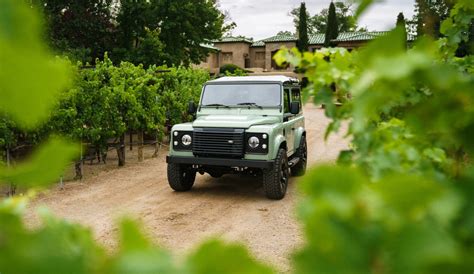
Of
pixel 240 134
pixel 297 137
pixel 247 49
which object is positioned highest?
pixel 247 49

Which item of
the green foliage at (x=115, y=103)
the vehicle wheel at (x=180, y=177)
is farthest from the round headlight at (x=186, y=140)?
the green foliage at (x=115, y=103)

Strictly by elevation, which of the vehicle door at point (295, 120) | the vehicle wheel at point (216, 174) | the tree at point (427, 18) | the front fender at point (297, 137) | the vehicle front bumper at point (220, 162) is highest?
the tree at point (427, 18)

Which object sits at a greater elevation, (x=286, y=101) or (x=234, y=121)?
(x=286, y=101)

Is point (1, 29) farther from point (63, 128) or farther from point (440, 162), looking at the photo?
point (63, 128)

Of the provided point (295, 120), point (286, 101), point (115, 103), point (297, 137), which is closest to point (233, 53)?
point (115, 103)

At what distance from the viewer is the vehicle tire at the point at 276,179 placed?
646cm

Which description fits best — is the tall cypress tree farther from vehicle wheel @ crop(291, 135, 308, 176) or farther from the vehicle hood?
the vehicle hood

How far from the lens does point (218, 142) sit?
21.6 ft

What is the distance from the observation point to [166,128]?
12977 mm

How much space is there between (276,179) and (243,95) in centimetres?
160

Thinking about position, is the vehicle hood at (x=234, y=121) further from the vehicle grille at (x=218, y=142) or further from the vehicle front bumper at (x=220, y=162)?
the vehicle front bumper at (x=220, y=162)

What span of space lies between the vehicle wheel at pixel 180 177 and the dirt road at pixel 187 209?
122 millimetres

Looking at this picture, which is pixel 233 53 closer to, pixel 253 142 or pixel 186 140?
pixel 186 140

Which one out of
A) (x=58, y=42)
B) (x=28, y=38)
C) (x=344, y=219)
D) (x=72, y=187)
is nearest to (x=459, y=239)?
(x=344, y=219)
